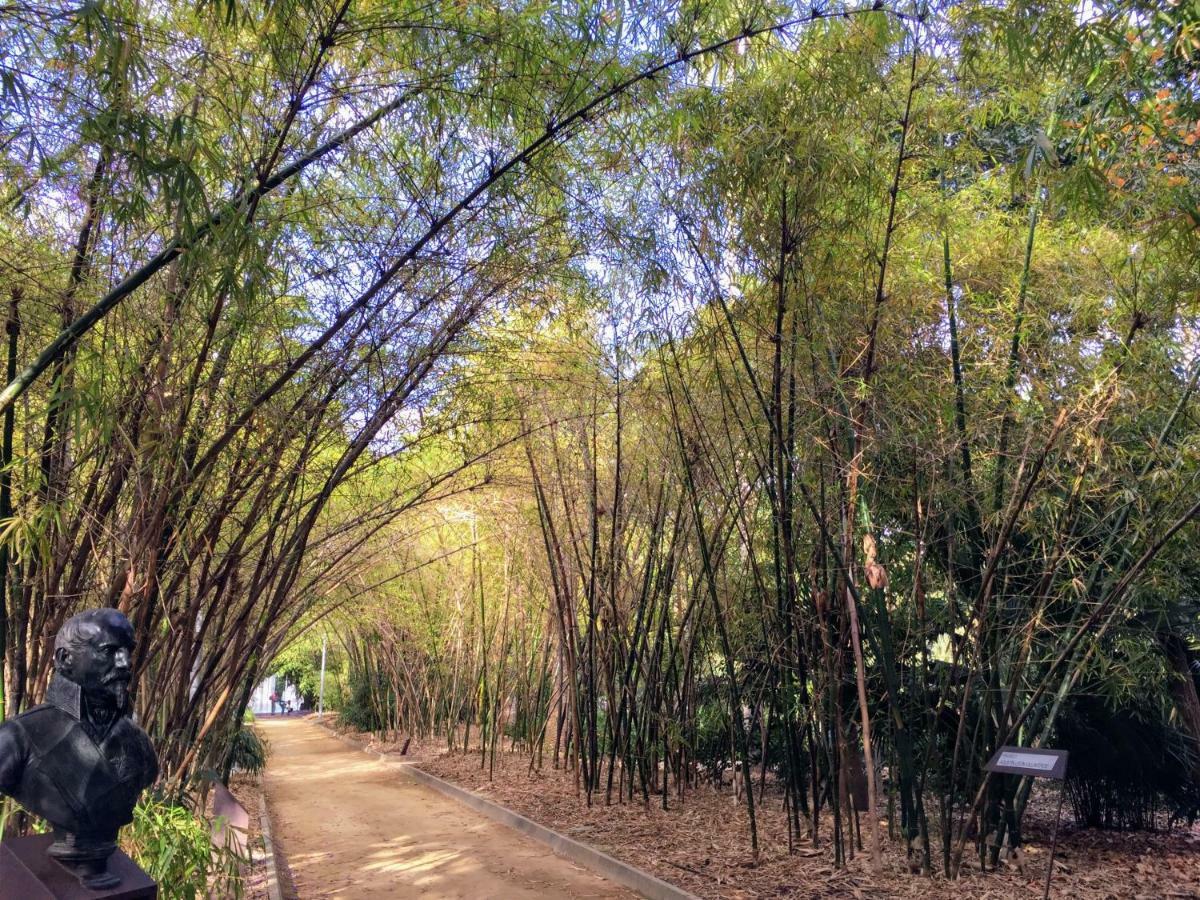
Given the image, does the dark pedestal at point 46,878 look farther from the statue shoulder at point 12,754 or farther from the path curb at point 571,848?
the path curb at point 571,848

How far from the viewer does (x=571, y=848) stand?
17.7 ft

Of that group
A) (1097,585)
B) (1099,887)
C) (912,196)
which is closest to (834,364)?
(912,196)

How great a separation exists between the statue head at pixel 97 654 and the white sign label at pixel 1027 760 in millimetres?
2918

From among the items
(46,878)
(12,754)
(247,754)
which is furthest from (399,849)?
(12,754)

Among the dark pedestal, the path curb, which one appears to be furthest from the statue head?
the path curb

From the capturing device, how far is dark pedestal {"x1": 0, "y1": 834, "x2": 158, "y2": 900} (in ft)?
5.96

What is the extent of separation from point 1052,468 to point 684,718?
3329 mm

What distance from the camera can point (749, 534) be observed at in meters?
4.89

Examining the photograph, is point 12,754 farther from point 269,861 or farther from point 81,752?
point 269,861

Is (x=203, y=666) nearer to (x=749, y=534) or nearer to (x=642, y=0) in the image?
(x=749, y=534)

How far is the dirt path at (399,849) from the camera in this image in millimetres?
4684

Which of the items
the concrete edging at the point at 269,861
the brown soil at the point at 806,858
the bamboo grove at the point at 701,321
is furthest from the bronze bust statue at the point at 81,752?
the brown soil at the point at 806,858

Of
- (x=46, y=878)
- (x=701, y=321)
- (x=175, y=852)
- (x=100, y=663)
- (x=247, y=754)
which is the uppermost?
(x=701, y=321)

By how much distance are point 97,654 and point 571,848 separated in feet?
13.6
